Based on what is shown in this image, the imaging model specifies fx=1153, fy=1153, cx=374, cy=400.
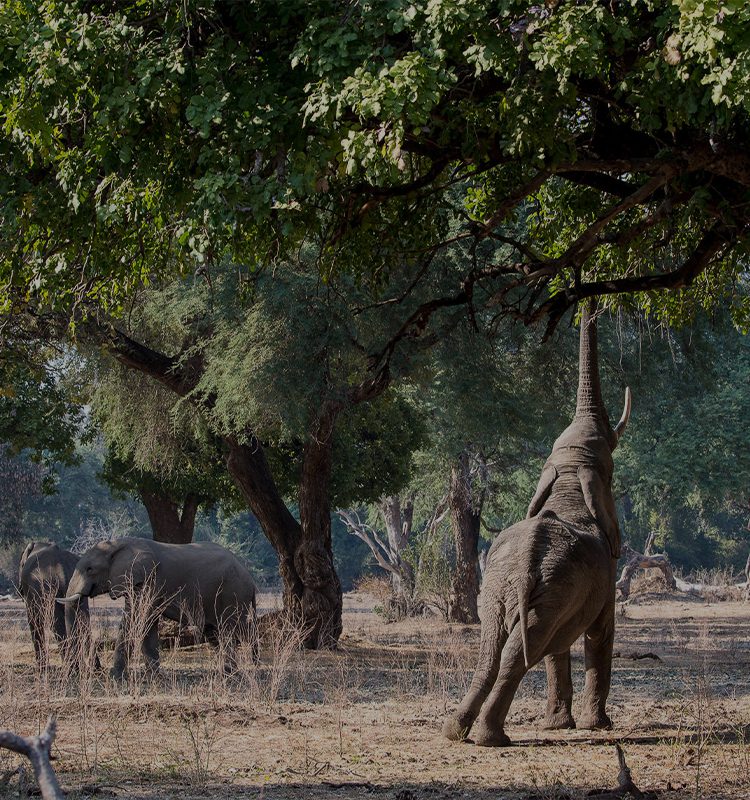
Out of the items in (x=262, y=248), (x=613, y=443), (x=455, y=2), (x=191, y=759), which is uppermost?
(x=455, y=2)

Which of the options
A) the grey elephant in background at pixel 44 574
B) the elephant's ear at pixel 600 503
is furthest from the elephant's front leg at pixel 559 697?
the grey elephant in background at pixel 44 574

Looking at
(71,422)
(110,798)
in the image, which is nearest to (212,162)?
(110,798)

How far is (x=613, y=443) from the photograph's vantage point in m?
10.6

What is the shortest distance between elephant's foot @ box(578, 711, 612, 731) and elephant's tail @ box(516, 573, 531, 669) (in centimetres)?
137

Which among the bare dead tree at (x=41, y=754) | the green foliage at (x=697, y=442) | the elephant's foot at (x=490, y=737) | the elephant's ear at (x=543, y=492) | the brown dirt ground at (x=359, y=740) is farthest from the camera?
the green foliage at (x=697, y=442)

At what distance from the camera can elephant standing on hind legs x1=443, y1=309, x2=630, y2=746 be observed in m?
8.73

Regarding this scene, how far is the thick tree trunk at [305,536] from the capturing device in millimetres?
19609

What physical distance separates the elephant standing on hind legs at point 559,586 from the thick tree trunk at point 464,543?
17.8m

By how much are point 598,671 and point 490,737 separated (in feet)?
5.13

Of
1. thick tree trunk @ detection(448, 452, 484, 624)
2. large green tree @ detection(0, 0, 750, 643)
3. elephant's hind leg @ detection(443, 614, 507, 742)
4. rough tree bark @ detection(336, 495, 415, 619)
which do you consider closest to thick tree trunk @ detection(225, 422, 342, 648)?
thick tree trunk @ detection(448, 452, 484, 624)

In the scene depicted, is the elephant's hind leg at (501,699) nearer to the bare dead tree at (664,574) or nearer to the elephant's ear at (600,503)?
the elephant's ear at (600,503)

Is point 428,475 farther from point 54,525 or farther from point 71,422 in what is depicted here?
point 54,525

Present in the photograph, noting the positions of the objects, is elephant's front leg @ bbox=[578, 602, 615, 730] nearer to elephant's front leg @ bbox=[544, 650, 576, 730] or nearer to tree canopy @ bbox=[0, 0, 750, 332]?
elephant's front leg @ bbox=[544, 650, 576, 730]

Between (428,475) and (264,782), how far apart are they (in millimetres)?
26324
